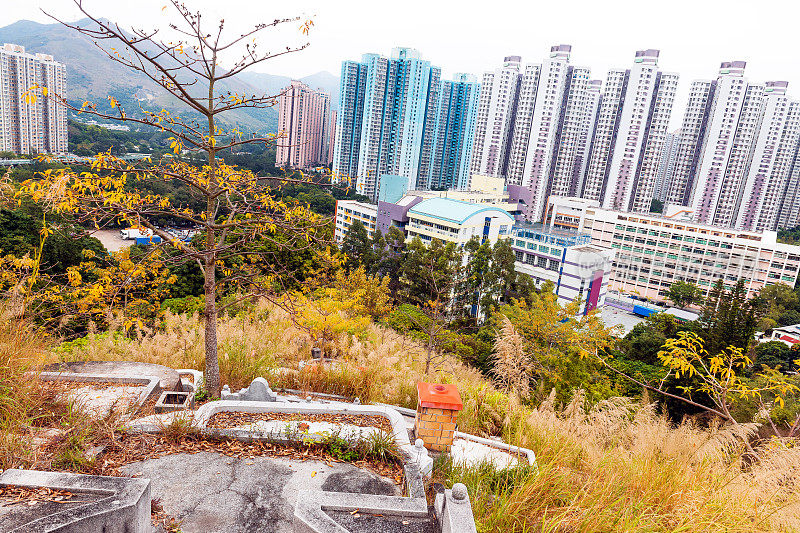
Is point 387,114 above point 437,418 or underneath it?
above

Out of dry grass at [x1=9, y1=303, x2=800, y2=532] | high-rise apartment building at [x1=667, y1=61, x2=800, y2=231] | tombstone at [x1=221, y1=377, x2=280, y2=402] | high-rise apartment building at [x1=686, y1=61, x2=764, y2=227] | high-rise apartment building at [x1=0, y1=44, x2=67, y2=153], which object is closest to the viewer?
dry grass at [x1=9, y1=303, x2=800, y2=532]

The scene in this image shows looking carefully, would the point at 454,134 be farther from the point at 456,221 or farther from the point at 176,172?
the point at 176,172

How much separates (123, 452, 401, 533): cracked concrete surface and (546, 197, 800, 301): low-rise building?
4395 cm

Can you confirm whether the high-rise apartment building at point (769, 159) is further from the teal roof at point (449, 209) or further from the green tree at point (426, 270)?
the green tree at point (426, 270)

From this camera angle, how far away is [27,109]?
51156mm

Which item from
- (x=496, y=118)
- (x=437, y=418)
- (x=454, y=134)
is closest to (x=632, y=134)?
(x=496, y=118)

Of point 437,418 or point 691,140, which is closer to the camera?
point 437,418

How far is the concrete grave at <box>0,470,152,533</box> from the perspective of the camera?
8.03 ft

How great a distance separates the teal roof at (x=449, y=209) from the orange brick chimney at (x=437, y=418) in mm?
27909

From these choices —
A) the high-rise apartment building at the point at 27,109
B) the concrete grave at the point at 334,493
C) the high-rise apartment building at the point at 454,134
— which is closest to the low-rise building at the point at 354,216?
the high-rise apartment building at the point at 454,134

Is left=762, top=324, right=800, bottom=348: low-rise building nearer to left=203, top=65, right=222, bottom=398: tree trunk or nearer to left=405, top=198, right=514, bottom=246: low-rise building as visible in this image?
left=405, top=198, right=514, bottom=246: low-rise building

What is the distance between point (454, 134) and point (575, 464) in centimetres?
6395

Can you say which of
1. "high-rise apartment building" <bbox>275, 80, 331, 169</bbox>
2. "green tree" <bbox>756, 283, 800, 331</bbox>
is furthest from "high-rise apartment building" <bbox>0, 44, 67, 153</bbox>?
"green tree" <bbox>756, 283, 800, 331</bbox>

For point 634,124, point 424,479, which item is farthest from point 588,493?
point 634,124
